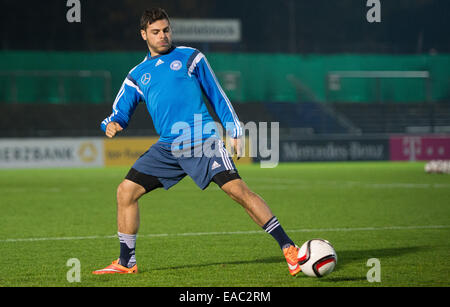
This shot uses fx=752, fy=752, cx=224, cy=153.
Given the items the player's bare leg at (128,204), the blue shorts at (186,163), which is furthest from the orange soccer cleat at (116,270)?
the blue shorts at (186,163)

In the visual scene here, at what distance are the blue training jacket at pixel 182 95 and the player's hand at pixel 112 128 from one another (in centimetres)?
32

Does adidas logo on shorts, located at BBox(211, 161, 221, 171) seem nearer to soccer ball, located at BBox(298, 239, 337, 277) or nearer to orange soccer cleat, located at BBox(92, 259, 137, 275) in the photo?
soccer ball, located at BBox(298, 239, 337, 277)

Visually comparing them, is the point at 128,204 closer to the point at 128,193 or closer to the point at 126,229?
the point at 128,193

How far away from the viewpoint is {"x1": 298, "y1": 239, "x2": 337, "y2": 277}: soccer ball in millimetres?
5812

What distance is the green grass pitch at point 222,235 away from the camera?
20.0ft

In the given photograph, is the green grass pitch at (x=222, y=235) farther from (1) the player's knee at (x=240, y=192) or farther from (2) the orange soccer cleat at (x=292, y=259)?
(1) the player's knee at (x=240, y=192)

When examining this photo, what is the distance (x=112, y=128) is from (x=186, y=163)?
70 cm

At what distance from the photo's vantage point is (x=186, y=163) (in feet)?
20.3

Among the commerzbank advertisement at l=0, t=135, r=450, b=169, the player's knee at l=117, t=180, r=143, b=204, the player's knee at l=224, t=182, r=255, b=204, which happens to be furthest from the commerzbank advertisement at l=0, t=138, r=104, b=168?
the player's knee at l=224, t=182, r=255, b=204

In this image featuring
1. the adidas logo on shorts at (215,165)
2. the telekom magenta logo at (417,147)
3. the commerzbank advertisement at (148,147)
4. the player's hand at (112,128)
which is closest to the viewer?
the adidas logo on shorts at (215,165)

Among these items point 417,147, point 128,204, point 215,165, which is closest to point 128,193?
point 128,204

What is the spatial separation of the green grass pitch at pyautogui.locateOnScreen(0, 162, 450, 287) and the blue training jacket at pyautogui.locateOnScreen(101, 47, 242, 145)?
120 centimetres

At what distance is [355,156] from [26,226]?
21373mm
